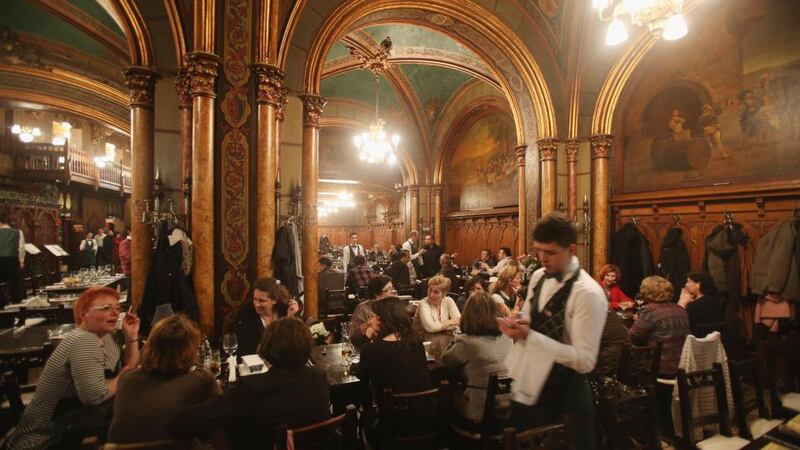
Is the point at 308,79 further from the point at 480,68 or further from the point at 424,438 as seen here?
the point at 480,68

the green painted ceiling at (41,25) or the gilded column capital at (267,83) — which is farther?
the green painted ceiling at (41,25)

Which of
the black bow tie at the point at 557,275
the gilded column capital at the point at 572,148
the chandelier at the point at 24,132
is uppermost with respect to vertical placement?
the chandelier at the point at 24,132

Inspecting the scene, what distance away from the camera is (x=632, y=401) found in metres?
2.38

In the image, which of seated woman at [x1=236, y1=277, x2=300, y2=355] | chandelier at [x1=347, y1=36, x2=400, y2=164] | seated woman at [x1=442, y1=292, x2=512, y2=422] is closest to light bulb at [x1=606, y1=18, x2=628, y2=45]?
seated woman at [x1=442, y1=292, x2=512, y2=422]

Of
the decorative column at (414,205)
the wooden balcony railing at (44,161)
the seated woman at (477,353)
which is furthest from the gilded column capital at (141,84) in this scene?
the wooden balcony railing at (44,161)

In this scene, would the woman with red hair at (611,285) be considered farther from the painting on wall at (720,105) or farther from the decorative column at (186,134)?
the decorative column at (186,134)

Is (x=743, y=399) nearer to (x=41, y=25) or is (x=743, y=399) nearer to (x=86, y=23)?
(x=86, y=23)

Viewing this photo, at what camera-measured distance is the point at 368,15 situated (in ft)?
22.9

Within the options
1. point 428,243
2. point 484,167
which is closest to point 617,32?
point 428,243

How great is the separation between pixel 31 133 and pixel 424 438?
1566 cm

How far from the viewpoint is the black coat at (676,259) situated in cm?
717

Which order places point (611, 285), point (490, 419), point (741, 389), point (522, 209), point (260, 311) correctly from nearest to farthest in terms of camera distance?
point (490, 419) → point (741, 389) → point (260, 311) → point (611, 285) → point (522, 209)

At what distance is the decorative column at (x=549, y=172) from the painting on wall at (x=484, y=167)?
3.09 m

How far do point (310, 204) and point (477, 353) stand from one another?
360 centimetres
